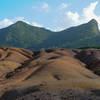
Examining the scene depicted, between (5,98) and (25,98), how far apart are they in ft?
15.6

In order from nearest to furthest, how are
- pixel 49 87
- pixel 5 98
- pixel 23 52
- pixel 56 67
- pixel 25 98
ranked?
pixel 25 98, pixel 49 87, pixel 5 98, pixel 56 67, pixel 23 52

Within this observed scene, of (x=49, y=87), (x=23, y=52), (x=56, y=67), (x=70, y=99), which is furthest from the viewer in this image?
(x=23, y=52)

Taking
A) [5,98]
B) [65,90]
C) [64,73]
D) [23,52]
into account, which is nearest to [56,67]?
[64,73]

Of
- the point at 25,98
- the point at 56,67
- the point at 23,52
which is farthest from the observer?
the point at 23,52

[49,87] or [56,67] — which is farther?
[56,67]

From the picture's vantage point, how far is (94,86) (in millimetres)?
18016

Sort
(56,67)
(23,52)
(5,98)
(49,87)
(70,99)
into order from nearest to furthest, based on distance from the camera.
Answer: (70,99), (49,87), (5,98), (56,67), (23,52)

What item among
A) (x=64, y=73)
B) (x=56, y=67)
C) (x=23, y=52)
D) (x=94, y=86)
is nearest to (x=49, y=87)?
(x=94, y=86)

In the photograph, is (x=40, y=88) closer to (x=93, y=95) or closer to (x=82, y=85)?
(x=82, y=85)

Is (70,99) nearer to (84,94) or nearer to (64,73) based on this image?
(84,94)

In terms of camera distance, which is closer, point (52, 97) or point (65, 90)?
point (52, 97)

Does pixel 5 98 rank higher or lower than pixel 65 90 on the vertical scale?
lower

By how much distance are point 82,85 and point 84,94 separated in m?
3.60

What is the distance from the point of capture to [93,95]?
47.0 ft
